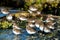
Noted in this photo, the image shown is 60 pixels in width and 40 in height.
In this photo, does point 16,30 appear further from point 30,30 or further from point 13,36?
point 30,30

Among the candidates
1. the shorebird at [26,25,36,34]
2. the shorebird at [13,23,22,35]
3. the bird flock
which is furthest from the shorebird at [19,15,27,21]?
the shorebird at [26,25,36,34]

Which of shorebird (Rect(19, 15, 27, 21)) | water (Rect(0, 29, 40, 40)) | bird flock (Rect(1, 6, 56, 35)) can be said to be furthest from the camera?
shorebird (Rect(19, 15, 27, 21))

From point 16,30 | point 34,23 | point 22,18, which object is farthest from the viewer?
point 22,18

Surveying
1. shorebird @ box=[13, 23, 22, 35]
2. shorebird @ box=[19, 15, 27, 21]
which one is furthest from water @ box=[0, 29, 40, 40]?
shorebird @ box=[19, 15, 27, 21]

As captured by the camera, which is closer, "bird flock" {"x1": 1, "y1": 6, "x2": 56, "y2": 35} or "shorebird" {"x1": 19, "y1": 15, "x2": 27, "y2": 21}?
"bird flock" {"x1": 1, "y1": 6, "x2": 56, "y2": 35}

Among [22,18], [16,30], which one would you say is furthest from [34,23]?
[16,30]

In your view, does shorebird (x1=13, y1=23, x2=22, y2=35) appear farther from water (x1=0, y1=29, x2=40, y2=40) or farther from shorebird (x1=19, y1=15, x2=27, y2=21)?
shorebird (x1=19, y1=15, x2=27, y2=21)

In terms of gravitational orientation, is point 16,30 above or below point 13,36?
above

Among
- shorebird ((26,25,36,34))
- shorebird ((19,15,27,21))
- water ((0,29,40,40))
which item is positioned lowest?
water ((0,29,40,40))

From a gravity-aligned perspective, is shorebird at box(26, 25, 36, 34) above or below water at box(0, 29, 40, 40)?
above

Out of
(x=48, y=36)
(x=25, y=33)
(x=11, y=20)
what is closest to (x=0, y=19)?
(x=11, y=20)

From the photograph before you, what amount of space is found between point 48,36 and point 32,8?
126cm

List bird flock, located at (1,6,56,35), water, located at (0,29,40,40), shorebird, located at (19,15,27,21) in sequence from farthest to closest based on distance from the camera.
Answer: shorebird, located at (19,15,27,21), bird flock, located at (1,6,56,35), water, located at (0,29,40,40)

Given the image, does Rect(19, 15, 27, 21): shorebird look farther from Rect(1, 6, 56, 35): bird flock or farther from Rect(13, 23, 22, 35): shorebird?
Rect(13, 23, 22, 35): shorebird
